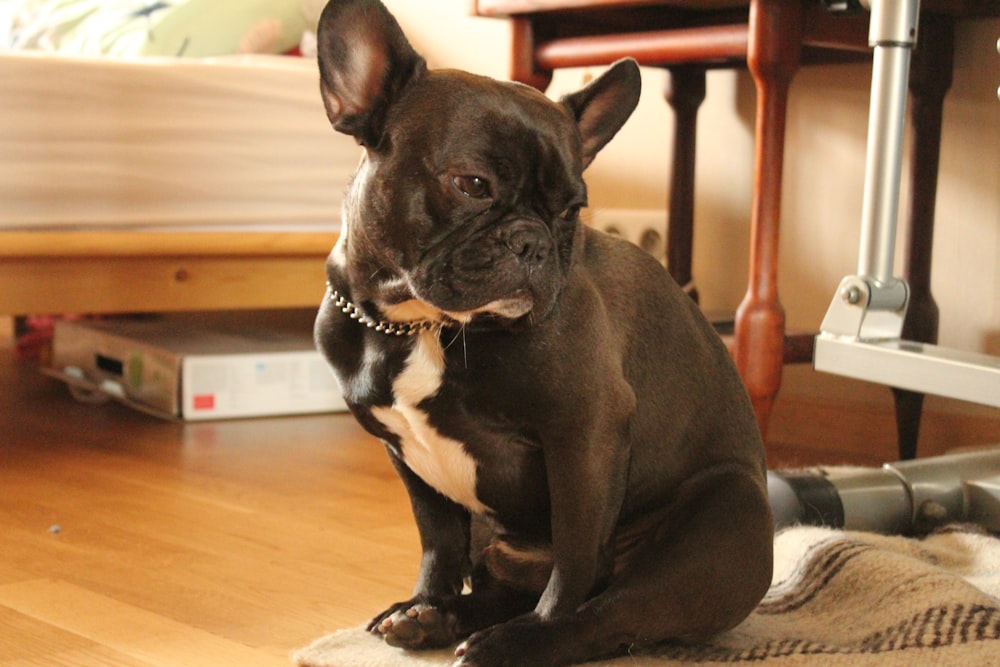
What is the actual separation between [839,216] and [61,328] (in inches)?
69.0

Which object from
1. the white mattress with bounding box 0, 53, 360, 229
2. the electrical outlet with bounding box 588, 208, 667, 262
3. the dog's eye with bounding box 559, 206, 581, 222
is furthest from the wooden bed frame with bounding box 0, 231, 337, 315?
the dog's eye with bounding box 559, 206, 581, 222

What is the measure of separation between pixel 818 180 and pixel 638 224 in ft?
A: 1.53

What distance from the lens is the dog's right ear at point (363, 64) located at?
108cm

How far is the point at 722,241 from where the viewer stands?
2.57 metres

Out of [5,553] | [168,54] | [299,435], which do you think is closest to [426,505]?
[5,553]

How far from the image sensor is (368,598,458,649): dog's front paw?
1.16 m

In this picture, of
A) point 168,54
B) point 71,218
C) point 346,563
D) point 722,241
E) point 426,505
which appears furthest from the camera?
point 168,54

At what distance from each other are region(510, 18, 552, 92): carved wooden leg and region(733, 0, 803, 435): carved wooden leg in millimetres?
457

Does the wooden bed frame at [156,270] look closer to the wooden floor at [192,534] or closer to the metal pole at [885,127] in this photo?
the wooden floor at [192,534]

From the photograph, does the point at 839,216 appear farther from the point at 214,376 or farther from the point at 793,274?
the point at 214,376

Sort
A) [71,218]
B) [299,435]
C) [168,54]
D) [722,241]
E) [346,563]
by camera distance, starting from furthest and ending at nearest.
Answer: [168,54] < [722,241] < [299,435] < [71,218] < [346,563]

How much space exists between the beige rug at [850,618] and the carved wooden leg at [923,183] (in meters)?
0.58

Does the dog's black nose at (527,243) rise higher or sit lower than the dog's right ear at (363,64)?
lower

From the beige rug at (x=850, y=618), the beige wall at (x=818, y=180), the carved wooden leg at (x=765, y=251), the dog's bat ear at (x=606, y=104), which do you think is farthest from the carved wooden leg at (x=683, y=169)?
the dog's bat ear at (x=606, y=104)
